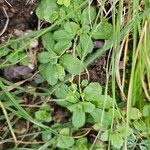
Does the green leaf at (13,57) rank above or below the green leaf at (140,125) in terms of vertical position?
above

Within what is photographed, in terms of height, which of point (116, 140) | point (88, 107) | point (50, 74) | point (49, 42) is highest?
point (49, 42)

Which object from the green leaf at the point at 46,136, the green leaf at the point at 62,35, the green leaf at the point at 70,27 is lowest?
the green leaf at the point at 46,136

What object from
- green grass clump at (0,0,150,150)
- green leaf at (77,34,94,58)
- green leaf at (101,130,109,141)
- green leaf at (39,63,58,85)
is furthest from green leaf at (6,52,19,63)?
green leaf at (101,130,109,141)

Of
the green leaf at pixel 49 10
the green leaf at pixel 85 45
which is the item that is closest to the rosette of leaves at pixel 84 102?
the green leaf at pixel 85 45

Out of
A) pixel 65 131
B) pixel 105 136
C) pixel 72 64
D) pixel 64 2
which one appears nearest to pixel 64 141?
pixel 65 131

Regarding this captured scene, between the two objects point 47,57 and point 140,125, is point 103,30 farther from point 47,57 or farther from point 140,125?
point 140,125

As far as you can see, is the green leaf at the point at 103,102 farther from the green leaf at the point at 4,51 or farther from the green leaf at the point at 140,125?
the green leaf at the point at 4,51

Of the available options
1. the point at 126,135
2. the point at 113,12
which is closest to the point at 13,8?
the point at 113,12
